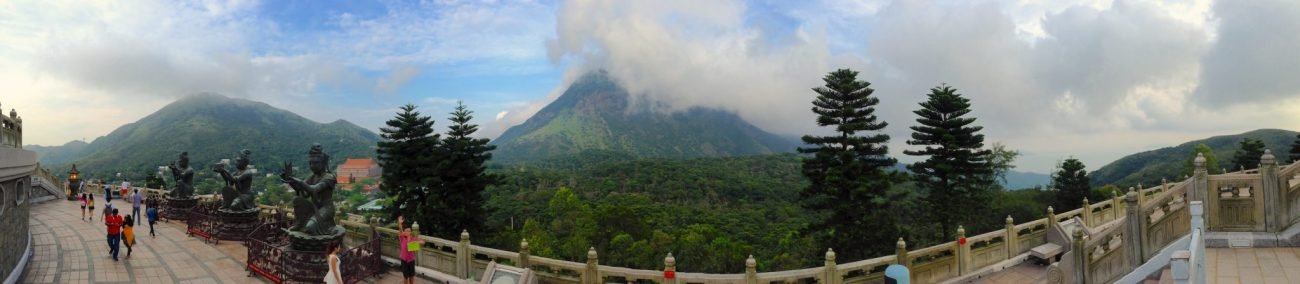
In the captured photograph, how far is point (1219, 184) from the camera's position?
28.5 feet

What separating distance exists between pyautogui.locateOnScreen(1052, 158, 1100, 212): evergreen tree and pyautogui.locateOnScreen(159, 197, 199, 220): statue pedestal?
48829 millimetres

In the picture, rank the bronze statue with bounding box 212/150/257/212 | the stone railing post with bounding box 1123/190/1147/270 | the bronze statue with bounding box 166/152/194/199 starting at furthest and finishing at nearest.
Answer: the bronze statue with bounding box 166/152/194/199
the bronze statue with bounding box 212/150/257/212
the stone railing post with bounding box 1123/190/1147/270

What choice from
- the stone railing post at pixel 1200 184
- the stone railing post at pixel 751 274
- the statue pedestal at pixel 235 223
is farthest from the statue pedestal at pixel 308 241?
the stone railing post at pixel 1200 184

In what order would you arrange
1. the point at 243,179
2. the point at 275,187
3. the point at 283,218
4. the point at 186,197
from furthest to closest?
the point at 275,187 < the point at 186,197 < the point at 243,179 < the point at 283,218

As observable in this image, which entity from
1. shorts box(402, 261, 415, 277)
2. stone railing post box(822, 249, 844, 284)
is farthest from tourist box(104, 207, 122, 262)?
stone railing post box(822, 249, 844, 284)

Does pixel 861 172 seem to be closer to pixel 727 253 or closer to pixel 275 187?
pixel 727 253

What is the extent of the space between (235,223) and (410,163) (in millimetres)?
12846

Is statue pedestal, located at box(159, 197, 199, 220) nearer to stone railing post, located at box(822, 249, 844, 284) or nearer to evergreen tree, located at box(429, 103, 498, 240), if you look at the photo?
evergreen tree, located at box(429, 103, 498, 240)

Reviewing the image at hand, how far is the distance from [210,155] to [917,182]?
5088 inches

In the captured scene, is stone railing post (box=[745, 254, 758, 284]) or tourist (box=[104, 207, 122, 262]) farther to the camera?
tourist (box=[104, 207, 122, 262])

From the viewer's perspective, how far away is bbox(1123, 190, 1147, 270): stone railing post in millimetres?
7799

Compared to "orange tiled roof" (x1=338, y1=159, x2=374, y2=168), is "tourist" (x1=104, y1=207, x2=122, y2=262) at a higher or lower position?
lower

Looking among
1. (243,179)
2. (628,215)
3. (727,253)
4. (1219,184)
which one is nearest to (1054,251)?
(1219,184)

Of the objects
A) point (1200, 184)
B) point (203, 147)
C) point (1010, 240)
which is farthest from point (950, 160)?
point (203, 147)
